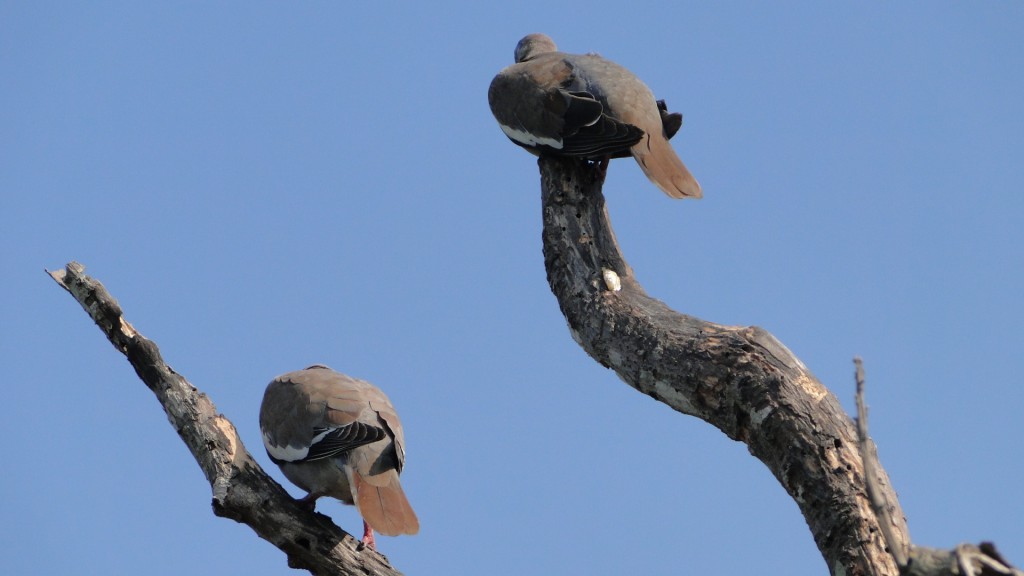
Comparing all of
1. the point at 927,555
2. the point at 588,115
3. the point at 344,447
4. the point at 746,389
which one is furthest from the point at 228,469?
the point at 588,115

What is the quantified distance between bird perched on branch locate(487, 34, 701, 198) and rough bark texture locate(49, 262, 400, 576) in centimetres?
209

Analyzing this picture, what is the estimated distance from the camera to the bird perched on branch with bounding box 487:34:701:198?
518 centimetres

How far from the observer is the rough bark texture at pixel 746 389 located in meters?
2.92

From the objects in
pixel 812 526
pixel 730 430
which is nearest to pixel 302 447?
pixel 730 430

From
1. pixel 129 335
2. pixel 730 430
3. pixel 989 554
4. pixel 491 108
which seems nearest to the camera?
pixel 989 554

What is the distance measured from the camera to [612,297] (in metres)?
3.96

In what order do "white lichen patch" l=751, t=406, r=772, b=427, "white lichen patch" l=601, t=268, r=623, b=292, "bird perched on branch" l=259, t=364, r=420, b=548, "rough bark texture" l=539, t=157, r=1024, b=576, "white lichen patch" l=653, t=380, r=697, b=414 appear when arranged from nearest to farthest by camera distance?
"rough bark texture" l=539, t=157, r=1024, b=576 → "white lichen patch" l=751, t=406, r=772, b=427 → "white lichen patch" l=653, t=380, r=697, b=414 → "white lichen patch" l=601, t=268, r=623, b=292 → "bird perched on branch" l=259, t=364, r=420, b=548

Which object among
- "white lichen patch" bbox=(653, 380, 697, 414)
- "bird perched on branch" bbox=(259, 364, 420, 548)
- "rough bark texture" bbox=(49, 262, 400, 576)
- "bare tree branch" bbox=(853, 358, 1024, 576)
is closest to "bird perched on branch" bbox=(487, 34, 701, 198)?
"bird perched on branch" bbox=(259, 364, 420, 548)

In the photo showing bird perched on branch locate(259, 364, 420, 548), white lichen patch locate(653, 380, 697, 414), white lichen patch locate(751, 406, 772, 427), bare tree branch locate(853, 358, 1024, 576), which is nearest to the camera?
bare tree branch locate(853, 358, 1024, 576)

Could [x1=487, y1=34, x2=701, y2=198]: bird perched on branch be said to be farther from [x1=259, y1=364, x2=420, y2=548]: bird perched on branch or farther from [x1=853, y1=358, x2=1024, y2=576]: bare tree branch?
[x1=853, y1=358, x2=1024, y2=576]: bare tree branch

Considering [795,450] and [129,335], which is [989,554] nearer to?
[795,450]

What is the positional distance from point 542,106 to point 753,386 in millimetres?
2885

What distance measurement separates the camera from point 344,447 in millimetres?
4371

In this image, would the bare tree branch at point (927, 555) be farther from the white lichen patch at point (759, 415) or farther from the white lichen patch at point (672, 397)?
the white lichen patch at point (672, 397)
